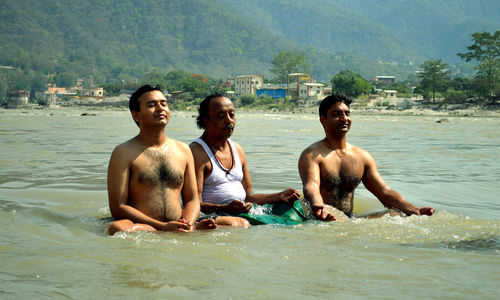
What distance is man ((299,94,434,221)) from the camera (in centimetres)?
584

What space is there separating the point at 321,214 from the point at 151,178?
153 cm

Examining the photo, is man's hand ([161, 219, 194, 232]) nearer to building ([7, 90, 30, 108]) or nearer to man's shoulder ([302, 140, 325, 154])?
man's shoulder ([302, 140, 325, 154])

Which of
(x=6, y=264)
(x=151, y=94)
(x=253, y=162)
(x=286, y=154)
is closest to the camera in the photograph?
(x=6, y=264)

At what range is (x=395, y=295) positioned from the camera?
330 centimetres

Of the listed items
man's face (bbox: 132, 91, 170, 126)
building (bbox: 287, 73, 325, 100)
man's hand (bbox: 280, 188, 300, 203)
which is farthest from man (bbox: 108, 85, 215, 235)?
building (bbox: 287, 73, 325, 100)

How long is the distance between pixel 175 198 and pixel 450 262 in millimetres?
2289

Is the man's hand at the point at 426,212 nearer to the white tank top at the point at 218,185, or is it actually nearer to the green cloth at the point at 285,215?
the green cloth at the point at 285,215

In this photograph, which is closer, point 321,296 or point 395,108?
point 321,296

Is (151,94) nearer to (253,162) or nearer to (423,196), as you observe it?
(423,196)

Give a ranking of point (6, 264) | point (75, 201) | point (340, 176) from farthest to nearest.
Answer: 1. point (75, 201)
2. point (340, 176)
3. point (6, 264)

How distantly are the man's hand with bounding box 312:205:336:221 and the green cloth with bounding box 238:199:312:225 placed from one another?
20cm

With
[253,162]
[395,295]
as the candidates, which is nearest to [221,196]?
[395,295]

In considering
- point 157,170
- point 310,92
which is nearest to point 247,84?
point 310,92

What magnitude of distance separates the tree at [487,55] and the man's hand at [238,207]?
61.9 meters
